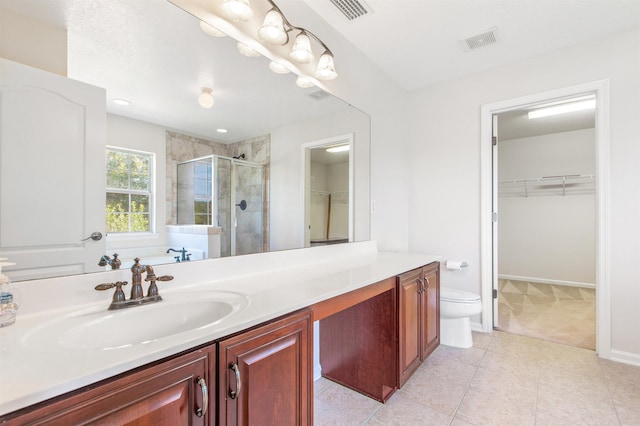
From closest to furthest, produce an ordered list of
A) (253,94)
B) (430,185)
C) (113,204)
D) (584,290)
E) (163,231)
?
(113,204)
(163,231)
(253,94)
(430,185)
(584,290)

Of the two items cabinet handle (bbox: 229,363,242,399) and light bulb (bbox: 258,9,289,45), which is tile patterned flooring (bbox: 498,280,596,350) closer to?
cabinet handle (bbox: 229,363,242,399)

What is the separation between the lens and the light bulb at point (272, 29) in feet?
5.00

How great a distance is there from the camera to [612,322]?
87.7 inches

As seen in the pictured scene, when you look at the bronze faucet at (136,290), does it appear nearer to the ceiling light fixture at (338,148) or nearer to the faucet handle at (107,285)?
the faucet handle at (107,285)

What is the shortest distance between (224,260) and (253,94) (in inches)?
37.1

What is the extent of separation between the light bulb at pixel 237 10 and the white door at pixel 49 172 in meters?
0.72

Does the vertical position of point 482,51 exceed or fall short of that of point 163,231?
it exceeds it

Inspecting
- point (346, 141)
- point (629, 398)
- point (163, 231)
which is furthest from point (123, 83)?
point (629, 398)

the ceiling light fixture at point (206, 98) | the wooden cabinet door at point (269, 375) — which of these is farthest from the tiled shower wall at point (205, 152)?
the wooden cabinet door at point (269, 375)

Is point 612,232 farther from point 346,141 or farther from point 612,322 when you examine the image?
point 346,141

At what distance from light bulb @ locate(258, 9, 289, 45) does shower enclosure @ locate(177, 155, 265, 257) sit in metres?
0.68

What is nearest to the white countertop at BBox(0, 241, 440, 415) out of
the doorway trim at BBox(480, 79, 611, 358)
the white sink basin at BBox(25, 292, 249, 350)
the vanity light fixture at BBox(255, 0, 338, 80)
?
the white sink basin at BBox(25, 292, 249, 350)

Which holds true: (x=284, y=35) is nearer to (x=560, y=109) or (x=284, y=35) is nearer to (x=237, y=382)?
(x=237, y=382)

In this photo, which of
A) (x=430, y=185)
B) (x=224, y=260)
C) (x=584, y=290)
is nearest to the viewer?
(x=224, y=260)
